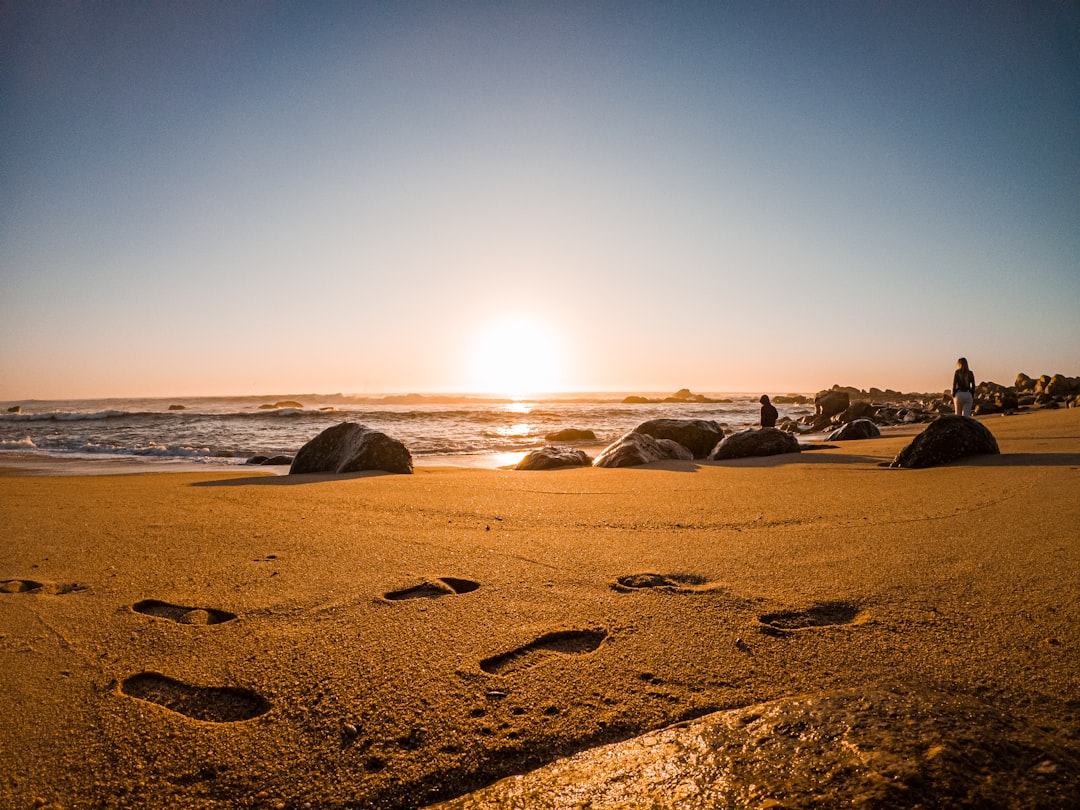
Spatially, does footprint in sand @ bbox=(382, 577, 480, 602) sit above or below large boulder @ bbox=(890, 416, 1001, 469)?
below

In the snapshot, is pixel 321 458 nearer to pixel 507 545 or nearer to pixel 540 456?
pixel 540 456

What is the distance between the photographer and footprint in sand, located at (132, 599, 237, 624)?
1996mm

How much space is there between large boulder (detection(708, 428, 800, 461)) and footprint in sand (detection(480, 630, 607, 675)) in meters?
7.08

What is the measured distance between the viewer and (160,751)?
49.8 inches

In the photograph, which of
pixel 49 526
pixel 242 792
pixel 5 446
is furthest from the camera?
pixel 5 446

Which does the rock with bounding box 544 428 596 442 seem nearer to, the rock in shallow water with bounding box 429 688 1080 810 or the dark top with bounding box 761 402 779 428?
the dark top with bounding box 761 402 779 428

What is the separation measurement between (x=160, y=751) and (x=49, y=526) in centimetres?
301

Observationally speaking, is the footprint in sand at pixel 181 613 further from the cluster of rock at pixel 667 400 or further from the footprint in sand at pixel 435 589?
the cluster of rock at pixel 667 400

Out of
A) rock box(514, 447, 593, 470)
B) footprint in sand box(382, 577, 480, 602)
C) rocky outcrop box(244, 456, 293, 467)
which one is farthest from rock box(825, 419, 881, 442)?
footprint in sand box(382, 577, 480, 602)

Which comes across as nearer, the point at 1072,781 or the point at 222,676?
the point at 1072,781

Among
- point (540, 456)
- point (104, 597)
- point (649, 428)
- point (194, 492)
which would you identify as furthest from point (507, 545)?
point (649, 428)

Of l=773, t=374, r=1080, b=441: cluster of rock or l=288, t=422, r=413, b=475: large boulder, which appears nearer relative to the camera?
l=288, t=422, r=413, b=475: large boulder

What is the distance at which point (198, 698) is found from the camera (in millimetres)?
1484

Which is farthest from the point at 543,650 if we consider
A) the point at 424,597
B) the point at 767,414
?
the point at 767,414
